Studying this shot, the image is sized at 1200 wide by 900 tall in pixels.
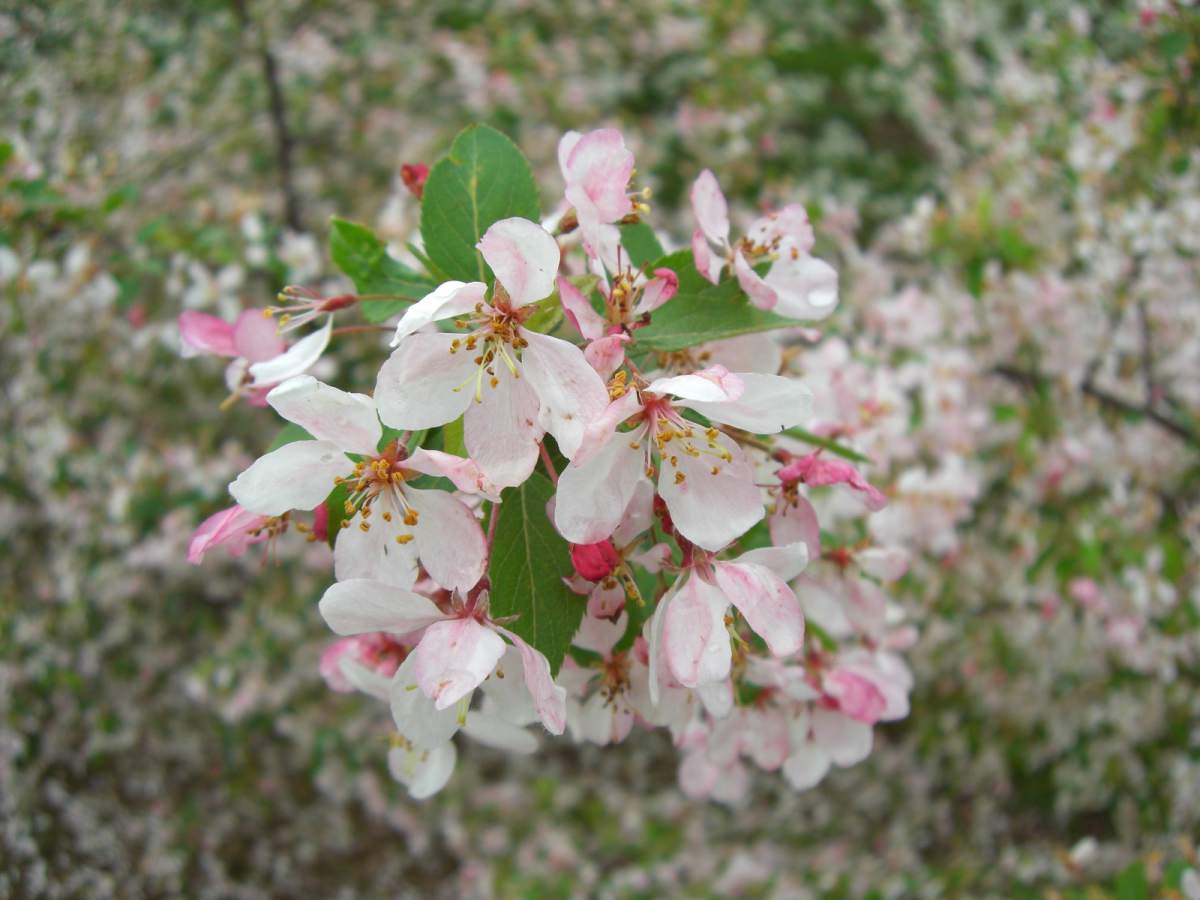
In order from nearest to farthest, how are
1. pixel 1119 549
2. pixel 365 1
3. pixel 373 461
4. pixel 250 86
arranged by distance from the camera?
1. pixel 373 461
2. pixel 1119 549
3. pixel 250 86
4. pixel 365 1

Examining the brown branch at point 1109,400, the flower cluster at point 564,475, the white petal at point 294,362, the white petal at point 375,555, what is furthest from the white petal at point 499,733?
the brown branch at point 1109,400

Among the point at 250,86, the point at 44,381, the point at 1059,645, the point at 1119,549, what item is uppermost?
the point at 250,86

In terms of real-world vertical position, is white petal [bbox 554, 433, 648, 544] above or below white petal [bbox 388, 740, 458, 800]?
above

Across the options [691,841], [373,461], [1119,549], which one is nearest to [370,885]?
[691,841]

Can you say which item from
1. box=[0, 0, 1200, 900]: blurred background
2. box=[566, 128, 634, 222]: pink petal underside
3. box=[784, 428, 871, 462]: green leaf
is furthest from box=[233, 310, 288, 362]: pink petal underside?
box=[0, 0, 1200, 900]: blurred background

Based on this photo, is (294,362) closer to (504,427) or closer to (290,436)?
(290,436)

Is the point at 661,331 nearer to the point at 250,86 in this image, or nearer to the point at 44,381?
the point at 44,381

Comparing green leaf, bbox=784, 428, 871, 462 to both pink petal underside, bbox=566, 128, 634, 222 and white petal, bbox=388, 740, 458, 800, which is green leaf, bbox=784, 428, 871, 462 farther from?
white petal, bbox=388, 740, 458, 800
